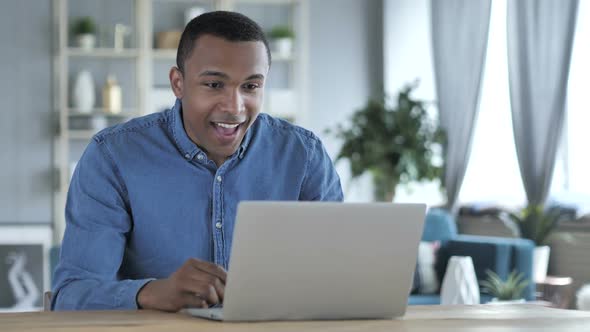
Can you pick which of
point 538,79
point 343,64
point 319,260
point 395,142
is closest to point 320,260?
point 319,260

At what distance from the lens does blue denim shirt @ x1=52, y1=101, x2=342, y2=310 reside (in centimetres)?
218

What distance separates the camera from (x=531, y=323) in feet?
5.62

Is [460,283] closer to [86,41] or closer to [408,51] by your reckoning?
[408,51]

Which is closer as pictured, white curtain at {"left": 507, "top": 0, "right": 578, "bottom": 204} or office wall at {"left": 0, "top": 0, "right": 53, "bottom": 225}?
white curtain at {"left": 507, "top": 0, "right": 578, "bottom": 204}

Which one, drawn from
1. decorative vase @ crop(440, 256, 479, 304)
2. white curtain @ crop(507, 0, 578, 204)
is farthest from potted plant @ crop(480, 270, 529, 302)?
white curtain @ crop(507, 0, 578, 204)

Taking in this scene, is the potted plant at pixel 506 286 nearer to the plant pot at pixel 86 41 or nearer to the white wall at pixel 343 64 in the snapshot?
the white wall at pixel 343 64

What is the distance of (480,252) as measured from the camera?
263 inches

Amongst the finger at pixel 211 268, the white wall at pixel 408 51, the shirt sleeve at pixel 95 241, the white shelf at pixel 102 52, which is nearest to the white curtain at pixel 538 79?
the white wall at pixel 408 51

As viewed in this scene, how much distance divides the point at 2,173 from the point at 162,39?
1.62 m

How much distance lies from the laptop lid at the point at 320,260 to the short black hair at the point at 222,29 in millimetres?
710

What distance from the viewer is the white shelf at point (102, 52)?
7738mm

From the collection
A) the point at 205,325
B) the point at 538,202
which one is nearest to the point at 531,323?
the point at 205,325

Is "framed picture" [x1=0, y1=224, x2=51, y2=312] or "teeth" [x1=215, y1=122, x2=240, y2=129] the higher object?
"teeth" [x1=215, y1=122, x2=240, y2=129]

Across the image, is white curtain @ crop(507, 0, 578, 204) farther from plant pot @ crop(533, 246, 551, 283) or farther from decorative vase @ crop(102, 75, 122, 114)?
decorative vase @ crop(102, 75, 122, 114)
